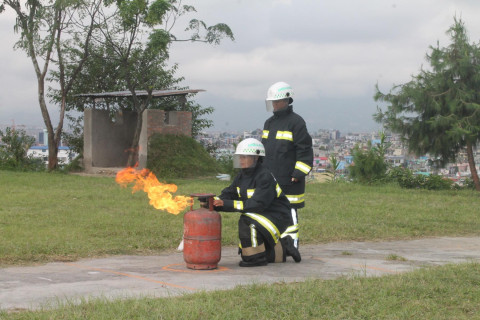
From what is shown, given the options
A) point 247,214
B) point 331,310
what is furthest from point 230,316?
point 247,214

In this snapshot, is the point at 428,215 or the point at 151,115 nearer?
the point at 428,215

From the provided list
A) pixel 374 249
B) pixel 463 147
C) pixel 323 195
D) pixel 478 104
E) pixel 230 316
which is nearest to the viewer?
pixel 230 316

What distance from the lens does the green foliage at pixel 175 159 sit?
22000mm

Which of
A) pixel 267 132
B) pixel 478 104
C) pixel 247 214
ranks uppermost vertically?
pixel 478 104

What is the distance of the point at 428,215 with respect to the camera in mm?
12875

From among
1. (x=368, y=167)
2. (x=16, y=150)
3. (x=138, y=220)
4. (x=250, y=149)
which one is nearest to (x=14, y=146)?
(x=16, y=150)

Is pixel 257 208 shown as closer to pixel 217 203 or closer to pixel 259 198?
pixel 259 198

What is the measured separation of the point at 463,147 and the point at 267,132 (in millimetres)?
14921

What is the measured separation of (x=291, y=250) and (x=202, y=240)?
123cm

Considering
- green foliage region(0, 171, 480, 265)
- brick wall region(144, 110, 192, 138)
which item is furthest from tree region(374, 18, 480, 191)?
brick wall region(144, 110, 192, 138)

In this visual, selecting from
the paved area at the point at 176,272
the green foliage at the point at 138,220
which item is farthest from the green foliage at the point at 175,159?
the paved area at the point at 176,272

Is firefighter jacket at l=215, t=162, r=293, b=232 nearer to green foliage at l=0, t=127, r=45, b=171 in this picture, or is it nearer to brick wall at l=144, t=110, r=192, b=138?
brick wall at l=144, t=110, r=192, b=138

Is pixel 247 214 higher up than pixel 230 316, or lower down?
higher up

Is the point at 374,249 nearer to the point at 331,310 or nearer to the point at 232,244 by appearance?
the point at 232,244
